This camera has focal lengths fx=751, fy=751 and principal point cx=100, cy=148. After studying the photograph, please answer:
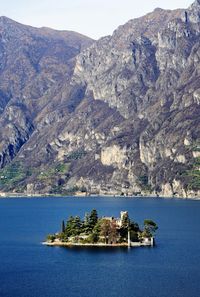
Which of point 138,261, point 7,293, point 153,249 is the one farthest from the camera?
point 153,249

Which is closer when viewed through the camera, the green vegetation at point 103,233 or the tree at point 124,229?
the green vegetation at point 103,233

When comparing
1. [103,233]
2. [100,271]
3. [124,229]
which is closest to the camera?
[100,271]

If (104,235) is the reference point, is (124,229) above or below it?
above

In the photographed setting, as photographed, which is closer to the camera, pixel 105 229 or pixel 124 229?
pixel 105 229

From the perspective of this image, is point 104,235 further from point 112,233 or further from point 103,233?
point 112,233

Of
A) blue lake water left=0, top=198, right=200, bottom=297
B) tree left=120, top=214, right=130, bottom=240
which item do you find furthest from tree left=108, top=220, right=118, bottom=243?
blue lake water left=0, top=198, right=200, bottom=297

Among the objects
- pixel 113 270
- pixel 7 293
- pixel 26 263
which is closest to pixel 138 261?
pixel 113 270

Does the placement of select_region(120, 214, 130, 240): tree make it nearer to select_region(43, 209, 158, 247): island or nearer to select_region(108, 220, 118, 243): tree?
select_region(43, 209, 158, 247): island

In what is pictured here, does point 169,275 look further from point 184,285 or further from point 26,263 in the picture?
point 26,263

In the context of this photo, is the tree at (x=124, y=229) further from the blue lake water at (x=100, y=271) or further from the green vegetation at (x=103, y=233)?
the blue lake water at (x=100, y=271)

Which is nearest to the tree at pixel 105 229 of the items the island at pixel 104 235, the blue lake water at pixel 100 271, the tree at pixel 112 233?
the island at pixel 104 235

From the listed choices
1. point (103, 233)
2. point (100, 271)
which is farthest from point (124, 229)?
point (100, 271)
